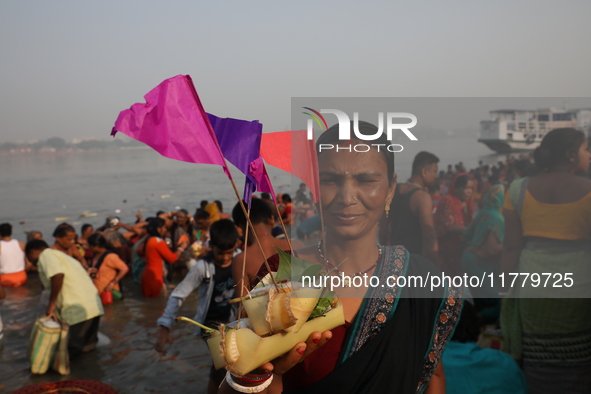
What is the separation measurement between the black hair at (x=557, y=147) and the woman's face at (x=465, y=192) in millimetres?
535

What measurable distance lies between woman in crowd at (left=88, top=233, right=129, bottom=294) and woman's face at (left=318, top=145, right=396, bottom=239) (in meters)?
5.60

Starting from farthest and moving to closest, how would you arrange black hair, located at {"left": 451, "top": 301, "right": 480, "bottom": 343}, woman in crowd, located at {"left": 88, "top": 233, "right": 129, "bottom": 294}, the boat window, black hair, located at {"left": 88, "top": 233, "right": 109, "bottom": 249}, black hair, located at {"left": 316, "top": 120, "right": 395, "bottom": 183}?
black hair, located at {"left": 88, "top": 233, "right": 109, "bottom": 249} < woman in crowd, located at {"left": 88, "top": 233, "right": 129, "bottom": 294} < black hair, located at {"left": 451, "top": 301, "right": 480, "bottom": 343} < the boat window < black hair, located at {"left": 316, "top": 120, "right": 395, "bottom": 183}

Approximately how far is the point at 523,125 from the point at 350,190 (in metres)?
1.03

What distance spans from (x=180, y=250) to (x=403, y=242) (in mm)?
7090

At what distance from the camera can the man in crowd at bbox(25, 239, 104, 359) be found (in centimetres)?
523

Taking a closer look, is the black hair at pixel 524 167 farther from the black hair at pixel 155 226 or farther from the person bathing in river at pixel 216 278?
the black hair at pixel 155 226

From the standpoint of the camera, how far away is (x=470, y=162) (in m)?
2.26

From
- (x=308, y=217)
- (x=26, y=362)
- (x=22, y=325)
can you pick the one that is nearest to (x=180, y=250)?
(x=22, y=325)

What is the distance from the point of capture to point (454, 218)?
232 centimetres

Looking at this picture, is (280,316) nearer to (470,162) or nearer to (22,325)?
(470,162)

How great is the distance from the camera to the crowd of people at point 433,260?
1.98 metres

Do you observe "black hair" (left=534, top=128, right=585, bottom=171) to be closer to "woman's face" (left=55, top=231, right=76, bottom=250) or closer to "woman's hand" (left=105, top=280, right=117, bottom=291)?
"woman's face" (left=55, top=231, right=76, bottom=250)

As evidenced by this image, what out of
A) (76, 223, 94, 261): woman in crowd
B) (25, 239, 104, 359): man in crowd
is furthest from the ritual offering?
(76, 223, 94, 261): woman in crowd

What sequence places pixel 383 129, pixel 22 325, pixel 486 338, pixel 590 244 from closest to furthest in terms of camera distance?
pixel 383 129 → pixel 590 244 → pixel 486 338 → pixel 22 325
